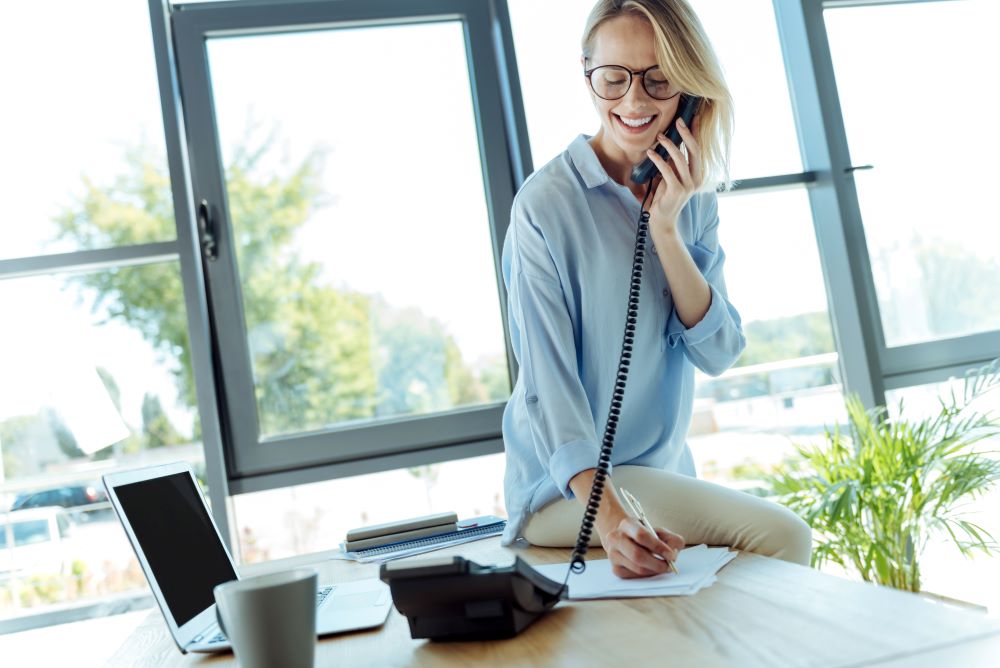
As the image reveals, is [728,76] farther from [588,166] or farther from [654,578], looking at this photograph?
[654,578]

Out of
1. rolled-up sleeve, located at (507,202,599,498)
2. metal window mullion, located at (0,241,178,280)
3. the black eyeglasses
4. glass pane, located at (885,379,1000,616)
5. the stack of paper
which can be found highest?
metal window mullion, located at (0,241,178,280)

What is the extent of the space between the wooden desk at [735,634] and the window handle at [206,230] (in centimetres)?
189

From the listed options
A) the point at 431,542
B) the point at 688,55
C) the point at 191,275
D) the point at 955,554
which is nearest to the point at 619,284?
the point at 688,55

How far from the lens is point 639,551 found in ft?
3.54

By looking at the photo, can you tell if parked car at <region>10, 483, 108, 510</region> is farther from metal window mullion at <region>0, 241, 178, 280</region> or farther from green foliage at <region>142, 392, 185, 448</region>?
metal window mullion at <region>0, 241, 178, 280</region>

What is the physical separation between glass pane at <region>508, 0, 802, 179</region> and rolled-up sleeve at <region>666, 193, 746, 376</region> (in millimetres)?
1373

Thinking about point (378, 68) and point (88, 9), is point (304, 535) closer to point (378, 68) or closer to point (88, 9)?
point (378, 68)

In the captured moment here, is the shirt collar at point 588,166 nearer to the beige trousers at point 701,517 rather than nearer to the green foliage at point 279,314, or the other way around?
the beige trousers at point 701,517

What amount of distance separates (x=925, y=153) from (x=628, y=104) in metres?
2.36

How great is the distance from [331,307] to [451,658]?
2.14 metres

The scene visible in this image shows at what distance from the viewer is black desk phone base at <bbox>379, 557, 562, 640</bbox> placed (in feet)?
2.94

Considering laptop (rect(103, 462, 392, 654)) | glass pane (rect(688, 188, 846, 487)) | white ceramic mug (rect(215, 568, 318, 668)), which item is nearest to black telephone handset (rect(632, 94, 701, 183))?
laptop (rect(103, 462, 392, 654))

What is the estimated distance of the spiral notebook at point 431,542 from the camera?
1593 millimetres

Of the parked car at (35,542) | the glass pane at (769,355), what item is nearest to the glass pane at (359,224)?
the parked car at (35,542)
